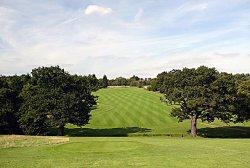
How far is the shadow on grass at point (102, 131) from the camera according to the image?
8435 centimetres

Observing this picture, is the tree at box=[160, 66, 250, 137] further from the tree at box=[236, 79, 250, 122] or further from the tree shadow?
the tree shadow

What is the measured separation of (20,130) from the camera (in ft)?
259

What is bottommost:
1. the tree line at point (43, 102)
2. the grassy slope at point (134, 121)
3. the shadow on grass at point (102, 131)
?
the shadow on grass at point (102, 131)

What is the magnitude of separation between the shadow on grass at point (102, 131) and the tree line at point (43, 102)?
5.83 metres

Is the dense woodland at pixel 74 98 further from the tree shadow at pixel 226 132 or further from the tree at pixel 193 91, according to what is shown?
the tree shadow at pixel 226 132

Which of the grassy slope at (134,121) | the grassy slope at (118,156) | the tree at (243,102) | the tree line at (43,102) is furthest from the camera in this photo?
the grassy slope at (134,121)

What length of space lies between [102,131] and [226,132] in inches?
1102

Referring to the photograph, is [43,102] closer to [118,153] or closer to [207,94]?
[207,94]

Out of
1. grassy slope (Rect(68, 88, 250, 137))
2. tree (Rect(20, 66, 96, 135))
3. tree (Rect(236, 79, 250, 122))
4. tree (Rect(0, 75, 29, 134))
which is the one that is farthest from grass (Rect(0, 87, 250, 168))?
grassy slope (Rect(68, 88, 250, 137))

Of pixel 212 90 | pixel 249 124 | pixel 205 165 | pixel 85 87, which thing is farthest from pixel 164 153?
pixel 249 124

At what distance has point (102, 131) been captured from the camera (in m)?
90.0

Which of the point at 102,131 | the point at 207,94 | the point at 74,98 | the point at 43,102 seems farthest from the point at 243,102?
the point at 43,102

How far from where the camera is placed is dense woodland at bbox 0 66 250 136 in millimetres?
76500

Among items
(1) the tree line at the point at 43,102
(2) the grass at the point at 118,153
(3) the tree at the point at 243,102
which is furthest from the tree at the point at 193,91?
(2) the grass at the point at 118,153
